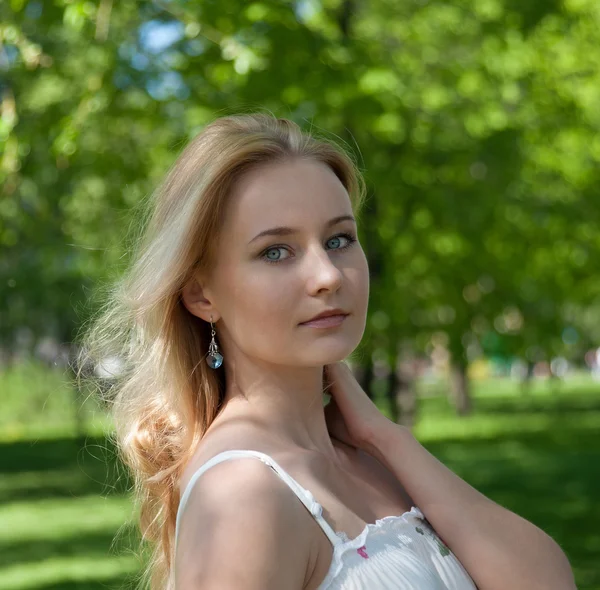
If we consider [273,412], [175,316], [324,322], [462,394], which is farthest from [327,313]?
[462,394]

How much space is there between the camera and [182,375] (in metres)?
2.16

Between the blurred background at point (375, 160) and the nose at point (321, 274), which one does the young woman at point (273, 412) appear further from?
the blurred background at point (375, 160)

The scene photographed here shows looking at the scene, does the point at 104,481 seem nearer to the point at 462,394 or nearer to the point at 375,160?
the point at 375,160

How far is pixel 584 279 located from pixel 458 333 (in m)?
2.21

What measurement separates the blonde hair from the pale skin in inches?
1.7

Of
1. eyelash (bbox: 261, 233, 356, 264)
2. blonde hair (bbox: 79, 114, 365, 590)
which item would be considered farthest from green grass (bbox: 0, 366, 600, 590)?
eyelash (bbox: 261, 233, 356, 264)

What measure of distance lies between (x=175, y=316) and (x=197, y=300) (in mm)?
74

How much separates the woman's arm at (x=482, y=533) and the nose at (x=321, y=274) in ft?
1.57

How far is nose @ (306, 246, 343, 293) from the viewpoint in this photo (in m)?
1.92

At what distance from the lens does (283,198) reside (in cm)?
196

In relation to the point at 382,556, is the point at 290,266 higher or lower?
higher

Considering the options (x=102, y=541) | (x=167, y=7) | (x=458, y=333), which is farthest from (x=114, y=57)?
(x=458, y=333)

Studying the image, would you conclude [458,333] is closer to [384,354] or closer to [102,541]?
[384,354]

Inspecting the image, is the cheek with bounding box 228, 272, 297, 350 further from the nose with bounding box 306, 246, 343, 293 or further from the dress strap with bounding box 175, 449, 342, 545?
the dress strap with bounding box 175, 449, 342, 545
